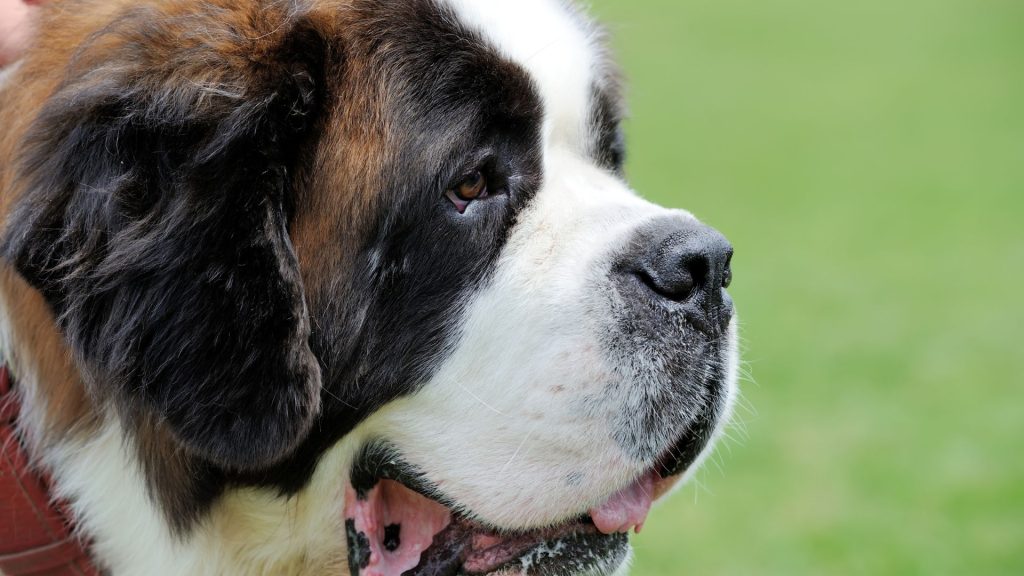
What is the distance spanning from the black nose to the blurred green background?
1.36ft

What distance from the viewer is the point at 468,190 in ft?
6.87

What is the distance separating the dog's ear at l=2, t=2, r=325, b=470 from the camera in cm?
186

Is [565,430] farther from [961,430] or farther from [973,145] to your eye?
[973,145]

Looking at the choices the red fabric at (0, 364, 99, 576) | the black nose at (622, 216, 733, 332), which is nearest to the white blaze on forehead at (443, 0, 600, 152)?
the black nose at (622, 216, 733, 332)

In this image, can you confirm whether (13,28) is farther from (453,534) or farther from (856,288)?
(856,288)

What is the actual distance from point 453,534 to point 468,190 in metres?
0.60

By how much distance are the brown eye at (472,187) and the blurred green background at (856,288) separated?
712 mm

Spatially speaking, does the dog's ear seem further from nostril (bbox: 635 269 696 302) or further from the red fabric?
nostril (bbox: 635 269 696 302)

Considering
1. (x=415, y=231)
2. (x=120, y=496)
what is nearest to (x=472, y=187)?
(x=415, y=231)

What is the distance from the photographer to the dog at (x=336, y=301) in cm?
189

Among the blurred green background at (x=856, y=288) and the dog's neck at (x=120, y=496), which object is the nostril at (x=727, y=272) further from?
the dog's neck at (x=120, y=496)

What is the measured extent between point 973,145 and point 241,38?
9.86m

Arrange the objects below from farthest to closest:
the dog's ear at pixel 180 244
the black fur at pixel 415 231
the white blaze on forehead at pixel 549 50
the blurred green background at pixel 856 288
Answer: the blurred green background at pixel 856 288 → the white blaze on forehead at pixel 549 50 → the black fur at pixel 415 231 → the dog's ear at pixel 180 244

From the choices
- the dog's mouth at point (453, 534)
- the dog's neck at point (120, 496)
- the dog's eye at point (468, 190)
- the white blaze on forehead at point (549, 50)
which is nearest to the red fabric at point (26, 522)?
the dog's neck at point (120, 496)
